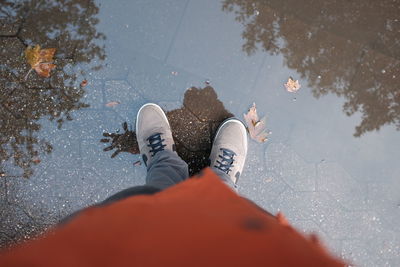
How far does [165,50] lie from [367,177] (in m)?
1.83

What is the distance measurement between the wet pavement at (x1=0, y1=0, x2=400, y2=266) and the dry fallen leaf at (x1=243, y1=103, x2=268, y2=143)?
0.05m

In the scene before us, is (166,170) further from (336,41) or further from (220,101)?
(336,41)

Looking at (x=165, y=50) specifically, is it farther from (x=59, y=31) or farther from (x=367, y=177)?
(x=367, y=177)

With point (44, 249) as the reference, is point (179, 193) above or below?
above

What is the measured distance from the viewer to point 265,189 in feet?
9.16

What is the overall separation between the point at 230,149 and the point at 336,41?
3.76 ft

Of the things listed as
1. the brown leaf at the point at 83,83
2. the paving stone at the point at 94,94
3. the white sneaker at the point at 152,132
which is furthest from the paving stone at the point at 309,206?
the brown leaf at the point at 83,83

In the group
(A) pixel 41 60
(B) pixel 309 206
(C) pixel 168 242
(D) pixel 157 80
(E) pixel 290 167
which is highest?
(D) pixel 157 80

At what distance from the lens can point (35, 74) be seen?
2.59 meters

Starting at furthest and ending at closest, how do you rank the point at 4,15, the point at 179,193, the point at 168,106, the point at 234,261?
the point at 168,106 → the point at 4,15 → the point at 179,193 → the point at 234,261

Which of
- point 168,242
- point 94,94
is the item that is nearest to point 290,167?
point 94,94

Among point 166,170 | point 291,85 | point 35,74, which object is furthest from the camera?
point 291,85

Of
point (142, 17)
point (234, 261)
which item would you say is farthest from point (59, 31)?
point (234, 261)

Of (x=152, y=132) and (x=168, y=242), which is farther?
(x=152, y=132)
